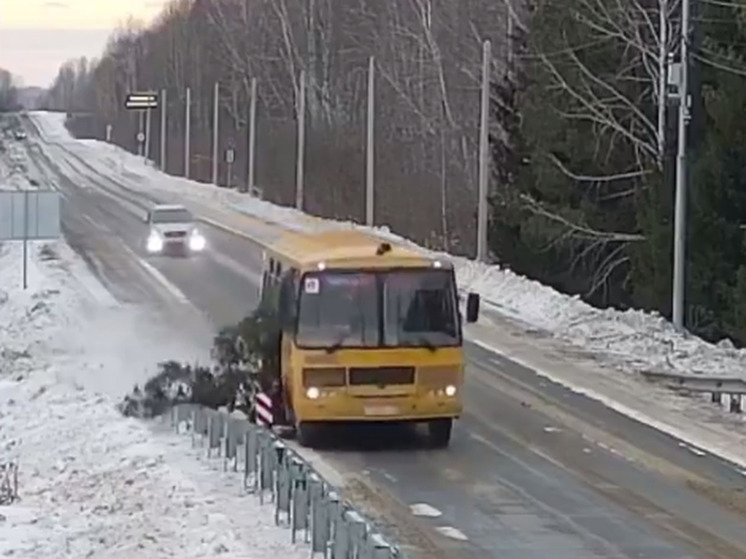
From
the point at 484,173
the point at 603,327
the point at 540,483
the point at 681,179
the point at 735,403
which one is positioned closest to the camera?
the point at 540,483

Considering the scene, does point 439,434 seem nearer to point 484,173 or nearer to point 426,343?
point 426,343

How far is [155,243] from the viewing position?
59938 mm

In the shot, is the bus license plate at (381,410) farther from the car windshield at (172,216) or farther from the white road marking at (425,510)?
the car windshield at (172,216)

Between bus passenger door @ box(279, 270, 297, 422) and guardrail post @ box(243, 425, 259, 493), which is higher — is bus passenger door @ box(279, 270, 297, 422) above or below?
above

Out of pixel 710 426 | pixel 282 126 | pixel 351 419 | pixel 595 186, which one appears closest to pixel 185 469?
pixel 351 419

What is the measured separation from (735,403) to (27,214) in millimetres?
20267

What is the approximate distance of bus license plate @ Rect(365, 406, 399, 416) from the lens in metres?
22.2

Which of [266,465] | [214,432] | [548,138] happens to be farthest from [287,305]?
[548,138]

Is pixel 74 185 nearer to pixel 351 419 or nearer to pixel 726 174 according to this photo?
pixel 726 174

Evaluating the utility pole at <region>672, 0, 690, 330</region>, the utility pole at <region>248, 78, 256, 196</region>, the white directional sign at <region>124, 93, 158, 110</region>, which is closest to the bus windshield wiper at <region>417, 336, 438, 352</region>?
the utility pole at <region>672, 0, 690, 330</region>

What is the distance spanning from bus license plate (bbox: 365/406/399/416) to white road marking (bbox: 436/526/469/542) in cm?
422

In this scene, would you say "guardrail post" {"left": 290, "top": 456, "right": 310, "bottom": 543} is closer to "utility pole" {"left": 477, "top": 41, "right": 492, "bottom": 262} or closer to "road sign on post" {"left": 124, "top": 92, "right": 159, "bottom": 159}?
"utility pole" {"left": 477, "top": 41, "right": 492, "bottom": 262}

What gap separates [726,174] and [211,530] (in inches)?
948

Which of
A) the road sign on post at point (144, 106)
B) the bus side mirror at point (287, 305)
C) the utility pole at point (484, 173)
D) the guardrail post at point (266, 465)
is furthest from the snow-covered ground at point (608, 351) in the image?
the road sign on post at point (144, 106)
